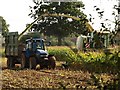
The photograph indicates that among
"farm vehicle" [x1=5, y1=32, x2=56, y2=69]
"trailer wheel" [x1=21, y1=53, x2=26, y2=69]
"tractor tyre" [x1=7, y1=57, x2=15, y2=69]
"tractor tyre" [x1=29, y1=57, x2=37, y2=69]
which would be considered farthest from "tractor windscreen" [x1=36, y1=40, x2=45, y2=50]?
"tractor tyre" [x1=7, y1=57, x2=15, y2=69]

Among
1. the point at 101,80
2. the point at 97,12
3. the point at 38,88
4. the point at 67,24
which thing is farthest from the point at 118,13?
the point at 67,24

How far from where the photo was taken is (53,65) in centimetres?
771

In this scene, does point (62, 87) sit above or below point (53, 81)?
above

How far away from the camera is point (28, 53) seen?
7.87m

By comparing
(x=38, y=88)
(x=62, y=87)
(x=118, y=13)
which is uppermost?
(x=118, y=13)

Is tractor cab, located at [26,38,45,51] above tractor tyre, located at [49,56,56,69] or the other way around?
above

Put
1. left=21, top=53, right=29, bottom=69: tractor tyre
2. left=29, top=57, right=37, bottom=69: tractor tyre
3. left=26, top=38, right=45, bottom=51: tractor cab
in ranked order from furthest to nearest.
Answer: left=21, top=53, right=29, bottom=69: tractor tyre < left=26, top=38, right=45, bottom=51: tractor cab < left=29, top=57, right=37, bottom=69: tractor tyre

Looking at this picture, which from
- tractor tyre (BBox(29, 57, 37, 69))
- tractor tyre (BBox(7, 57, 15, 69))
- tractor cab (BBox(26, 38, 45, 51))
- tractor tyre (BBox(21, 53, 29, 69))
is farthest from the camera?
tractor tyre (BBox(7, 57, 15, 69))

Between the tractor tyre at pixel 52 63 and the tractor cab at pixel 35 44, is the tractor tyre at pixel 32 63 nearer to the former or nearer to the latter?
the tractor cab at pixel 35 44

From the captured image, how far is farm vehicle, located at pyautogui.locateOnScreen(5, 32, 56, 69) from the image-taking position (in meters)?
7.67

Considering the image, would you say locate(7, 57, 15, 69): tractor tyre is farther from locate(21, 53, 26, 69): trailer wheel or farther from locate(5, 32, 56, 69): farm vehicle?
locate(21, 53, 26, 69): trailer wheel

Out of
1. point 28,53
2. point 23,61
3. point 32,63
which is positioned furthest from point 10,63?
point 32,63

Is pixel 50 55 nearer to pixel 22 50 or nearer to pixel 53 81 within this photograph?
pixel 22 50

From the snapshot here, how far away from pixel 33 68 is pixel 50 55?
508 millimetres
